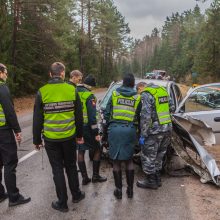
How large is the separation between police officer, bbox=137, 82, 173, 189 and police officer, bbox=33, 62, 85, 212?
1287 mm

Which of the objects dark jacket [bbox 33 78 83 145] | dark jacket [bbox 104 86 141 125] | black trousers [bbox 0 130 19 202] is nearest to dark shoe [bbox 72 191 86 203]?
black trousers [bbox 0 130 19 202]

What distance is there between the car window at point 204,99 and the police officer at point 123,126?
252 cm

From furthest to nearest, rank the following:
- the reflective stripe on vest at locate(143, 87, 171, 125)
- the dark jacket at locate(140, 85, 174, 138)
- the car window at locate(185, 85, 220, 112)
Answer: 1. the car window at locate(185, 85, 220, 112)
2. the reflective stripe on vest at locate(143, 87, 171, 125)
3. the dark jacket at locate(140, 85, 174, 138)

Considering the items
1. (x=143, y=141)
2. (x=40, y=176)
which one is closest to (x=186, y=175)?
(x=143, y=141)

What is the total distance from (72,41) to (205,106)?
109ft

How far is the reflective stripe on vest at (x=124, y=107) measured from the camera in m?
5.44

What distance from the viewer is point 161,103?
233 inches

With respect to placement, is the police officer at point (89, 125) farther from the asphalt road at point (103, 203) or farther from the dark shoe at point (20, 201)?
the dark shoe at point (20, 201)

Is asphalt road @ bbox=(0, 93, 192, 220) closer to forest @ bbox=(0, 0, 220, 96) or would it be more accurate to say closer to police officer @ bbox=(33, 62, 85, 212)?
police officer @ bbox=(33, 62, 85, 212)

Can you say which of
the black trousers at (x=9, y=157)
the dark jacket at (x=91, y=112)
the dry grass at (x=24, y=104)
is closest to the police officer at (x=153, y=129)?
the dark jacket at (x=91, y=112)

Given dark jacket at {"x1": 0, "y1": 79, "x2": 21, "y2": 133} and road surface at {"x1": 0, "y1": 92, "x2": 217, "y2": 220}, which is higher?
dark jacket at {"x1": 0, "y1": 79, "x2": 21, "y2": 133}

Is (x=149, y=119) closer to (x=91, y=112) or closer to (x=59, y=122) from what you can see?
(x=91, y=112)

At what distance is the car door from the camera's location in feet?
24.5

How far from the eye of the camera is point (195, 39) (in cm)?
6988
